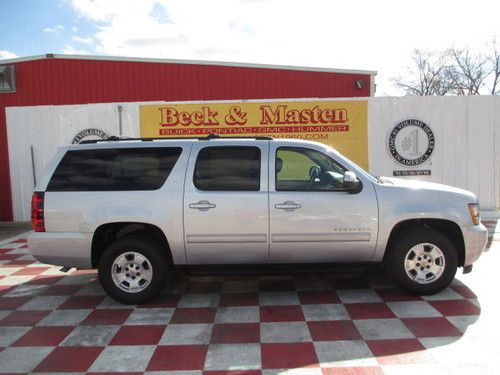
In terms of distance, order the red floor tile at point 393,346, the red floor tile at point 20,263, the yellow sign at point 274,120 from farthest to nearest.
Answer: the yellow sign at point 274,120 → the red floor tile at point 20,263 → the red floor tile at point 393,346

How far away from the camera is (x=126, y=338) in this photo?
4207 mm

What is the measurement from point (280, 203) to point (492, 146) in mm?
7138

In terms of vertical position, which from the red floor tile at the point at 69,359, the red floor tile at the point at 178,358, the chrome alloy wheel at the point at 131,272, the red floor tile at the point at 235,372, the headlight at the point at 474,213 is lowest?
the red floor tile at the point at 69,359

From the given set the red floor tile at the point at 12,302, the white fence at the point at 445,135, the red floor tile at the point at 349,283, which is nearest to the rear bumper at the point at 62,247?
the red floor tile at the point at 12,302

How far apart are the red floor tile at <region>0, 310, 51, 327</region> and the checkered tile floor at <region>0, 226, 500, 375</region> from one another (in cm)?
1

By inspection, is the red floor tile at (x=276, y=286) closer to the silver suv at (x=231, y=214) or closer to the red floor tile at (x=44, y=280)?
the silver suv at (x=231, y=214)

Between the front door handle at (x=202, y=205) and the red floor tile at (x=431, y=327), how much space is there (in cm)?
219

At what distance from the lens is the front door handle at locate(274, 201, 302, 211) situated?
4.88 meters

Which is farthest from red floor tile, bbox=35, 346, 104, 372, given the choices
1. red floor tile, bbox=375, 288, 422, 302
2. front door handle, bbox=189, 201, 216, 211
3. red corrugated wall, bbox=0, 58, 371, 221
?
red corrugated wall, bbox=0, 58, 371, 221

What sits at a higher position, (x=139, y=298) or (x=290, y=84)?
(x=290, y=84)

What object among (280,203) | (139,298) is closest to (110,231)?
(139,298)

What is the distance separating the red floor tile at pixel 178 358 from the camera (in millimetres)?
3635

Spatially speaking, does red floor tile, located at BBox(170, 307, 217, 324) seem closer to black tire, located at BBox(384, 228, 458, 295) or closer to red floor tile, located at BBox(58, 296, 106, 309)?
red floor tile, located at BBox(58, 296, 106, 309)

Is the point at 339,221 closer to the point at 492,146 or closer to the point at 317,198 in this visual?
the point at 317,198
